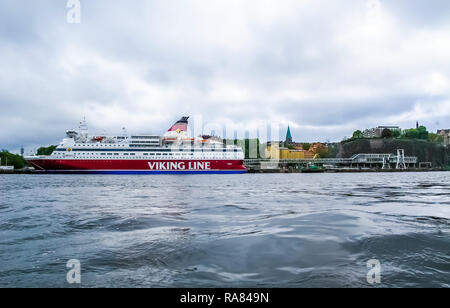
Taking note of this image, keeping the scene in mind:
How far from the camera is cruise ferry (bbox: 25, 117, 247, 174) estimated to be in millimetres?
52406

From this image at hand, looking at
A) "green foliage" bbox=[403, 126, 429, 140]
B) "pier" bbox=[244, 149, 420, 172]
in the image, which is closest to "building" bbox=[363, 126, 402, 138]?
"green foliage" bbox=[403, 126, 429, 140]

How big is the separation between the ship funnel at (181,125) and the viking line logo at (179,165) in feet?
39.0

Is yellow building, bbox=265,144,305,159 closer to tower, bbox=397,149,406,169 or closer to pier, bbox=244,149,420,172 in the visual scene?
pier, bbox=244,149,420,172

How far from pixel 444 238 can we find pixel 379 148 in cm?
11568

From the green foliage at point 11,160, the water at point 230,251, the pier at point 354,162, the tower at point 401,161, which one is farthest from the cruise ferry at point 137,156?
the tower at point 401,161

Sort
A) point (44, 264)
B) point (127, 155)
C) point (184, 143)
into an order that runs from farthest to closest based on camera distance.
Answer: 1. point (184, 143)
2. point (127, 155)
3. point (44, 264)

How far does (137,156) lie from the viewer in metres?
54.7

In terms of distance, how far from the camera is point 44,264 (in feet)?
10.7
